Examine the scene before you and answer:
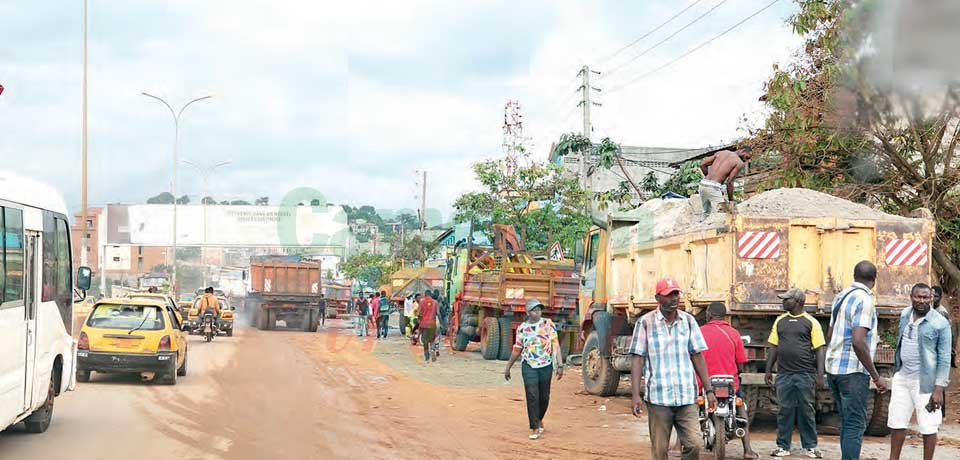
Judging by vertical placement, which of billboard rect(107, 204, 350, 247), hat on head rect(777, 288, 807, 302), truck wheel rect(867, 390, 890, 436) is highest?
billboard rect(107, 204, 350, 247)

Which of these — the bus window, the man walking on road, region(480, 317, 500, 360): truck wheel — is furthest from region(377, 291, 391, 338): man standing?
the bus window

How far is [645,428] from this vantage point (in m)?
12.0

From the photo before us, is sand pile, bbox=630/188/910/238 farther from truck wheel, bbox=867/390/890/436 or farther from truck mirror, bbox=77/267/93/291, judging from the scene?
truck mirror, bbox=77/267/93/291

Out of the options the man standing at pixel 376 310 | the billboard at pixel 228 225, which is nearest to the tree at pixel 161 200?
the billboard at pixel 228 225

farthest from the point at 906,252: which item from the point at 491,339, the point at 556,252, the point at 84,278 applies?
the point at 556,252

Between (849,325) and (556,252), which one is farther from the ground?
(556,252)

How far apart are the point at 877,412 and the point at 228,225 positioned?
215 feet

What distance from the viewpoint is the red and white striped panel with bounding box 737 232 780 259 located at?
420 inches

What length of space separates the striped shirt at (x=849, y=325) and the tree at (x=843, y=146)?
2921 millimetres

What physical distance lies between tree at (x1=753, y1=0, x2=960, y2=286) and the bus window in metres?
8.45

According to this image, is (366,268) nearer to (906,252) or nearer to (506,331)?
(506,331)

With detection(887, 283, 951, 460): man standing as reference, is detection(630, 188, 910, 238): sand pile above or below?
above

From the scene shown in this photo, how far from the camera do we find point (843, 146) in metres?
14.0

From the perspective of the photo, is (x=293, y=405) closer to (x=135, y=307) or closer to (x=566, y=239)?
(x=135, y=307)
